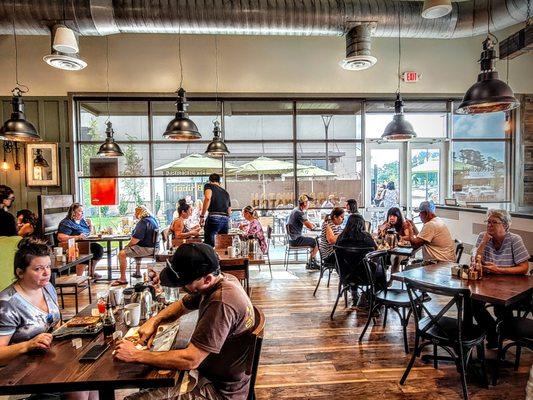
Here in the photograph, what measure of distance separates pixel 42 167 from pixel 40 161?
0.21m

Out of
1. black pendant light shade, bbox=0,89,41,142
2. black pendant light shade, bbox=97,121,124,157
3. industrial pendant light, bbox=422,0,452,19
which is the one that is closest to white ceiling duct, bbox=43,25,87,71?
black pendant light shade, bbox=0,89,41,142

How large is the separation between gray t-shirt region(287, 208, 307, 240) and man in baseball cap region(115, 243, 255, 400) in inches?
187

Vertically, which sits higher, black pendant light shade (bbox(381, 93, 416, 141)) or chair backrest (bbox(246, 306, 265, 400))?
black pendant light shade (bbox(381, 93, 416, 141))

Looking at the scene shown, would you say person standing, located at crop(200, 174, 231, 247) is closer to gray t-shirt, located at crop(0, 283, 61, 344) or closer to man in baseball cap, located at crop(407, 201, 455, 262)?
man in baseball cap, located at crop(407, 201, 455, 262)

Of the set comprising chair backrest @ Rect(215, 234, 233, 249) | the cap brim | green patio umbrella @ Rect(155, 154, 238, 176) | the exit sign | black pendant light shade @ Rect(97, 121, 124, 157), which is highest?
the exit sign

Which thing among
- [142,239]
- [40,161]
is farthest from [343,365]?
[40,161]

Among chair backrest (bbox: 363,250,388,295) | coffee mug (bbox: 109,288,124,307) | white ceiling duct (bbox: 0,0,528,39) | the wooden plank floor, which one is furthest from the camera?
white ceiling duct (bbox: 0,0,528,39)

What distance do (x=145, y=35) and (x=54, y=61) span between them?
278 centimetres

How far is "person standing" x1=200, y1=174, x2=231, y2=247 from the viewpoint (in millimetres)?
5465

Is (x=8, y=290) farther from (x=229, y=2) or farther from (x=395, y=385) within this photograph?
(x=229, y=2)

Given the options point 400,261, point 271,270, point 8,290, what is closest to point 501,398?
point 400,261

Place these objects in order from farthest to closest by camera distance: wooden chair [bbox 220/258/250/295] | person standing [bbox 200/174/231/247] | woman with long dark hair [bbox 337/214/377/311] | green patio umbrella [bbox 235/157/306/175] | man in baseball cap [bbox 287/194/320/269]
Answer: green patio umbrella [bbox 235/157/306/175], man in baseball cap [bbox 287/194/320/269], person standing [bbox 200/174/231/247], woman with long dark hair [bbox 337/214/377/311], wooden chair [bbox 220/258/250/295]

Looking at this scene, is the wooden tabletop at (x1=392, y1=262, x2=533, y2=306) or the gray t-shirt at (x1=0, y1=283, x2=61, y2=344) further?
the wooden tabletop at (x1=392, y1=262, x2=533, y2=306)

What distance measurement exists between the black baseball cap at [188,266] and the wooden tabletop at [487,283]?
73.5 inches
